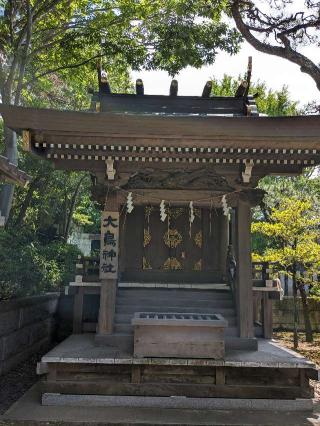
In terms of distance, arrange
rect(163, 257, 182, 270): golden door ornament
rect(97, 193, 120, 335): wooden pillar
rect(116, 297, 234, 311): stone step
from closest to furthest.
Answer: rect(97, 193, 120, 335): wooden pillar, rect(116, 297, 234, 311): stone step, rect(163, 257, 182, 270): golden door ornament

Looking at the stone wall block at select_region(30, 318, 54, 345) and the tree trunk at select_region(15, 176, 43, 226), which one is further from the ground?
the tree trunk at select_region(15, 176, 43, 226)

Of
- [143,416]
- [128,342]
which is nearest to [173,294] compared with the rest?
[128,342]

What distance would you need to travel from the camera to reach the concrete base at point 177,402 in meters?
6.64

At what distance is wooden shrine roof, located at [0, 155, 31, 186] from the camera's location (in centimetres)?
661

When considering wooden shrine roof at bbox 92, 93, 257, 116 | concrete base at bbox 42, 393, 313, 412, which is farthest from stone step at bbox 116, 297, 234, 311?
wooden shrine roof at bbox 92, 93, 257, 116

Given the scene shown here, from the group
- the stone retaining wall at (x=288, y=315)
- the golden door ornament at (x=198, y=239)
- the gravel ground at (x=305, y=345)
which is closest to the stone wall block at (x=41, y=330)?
the golden door ornament at (x=198, y=239)

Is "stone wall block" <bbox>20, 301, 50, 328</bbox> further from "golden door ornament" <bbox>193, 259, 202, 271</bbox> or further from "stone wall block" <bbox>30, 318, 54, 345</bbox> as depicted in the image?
"golden door ornament" <bbox>193, 259, 202, 271</bbox>

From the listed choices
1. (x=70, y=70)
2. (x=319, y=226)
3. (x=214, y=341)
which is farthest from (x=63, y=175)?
(x=214, y=341)

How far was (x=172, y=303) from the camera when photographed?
8.93m

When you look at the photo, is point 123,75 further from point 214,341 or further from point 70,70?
point 214,341

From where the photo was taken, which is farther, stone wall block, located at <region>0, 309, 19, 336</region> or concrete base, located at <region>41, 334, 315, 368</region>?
stone wall block, located at <region>0, 309, 19, 336</region>

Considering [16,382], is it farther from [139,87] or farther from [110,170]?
[139,87]

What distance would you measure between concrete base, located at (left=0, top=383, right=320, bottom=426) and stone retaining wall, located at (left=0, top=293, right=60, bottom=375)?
1.97 m

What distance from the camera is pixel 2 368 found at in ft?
26.8
